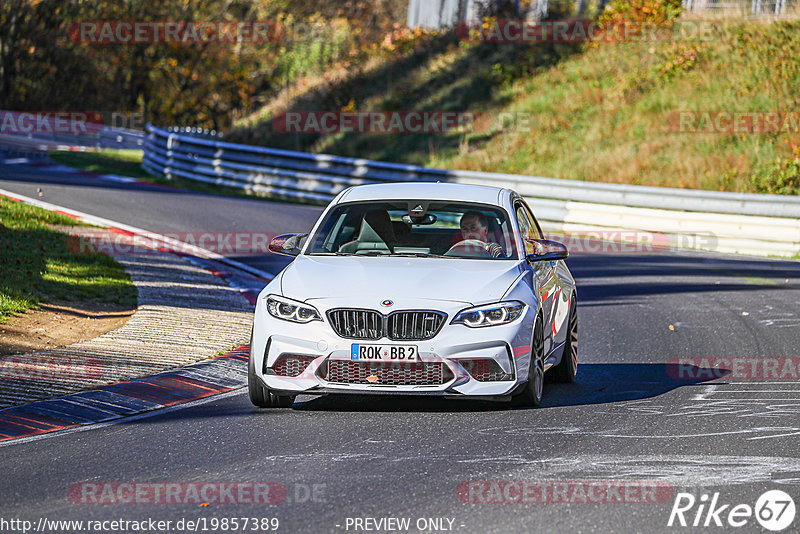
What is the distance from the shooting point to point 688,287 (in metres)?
16.7

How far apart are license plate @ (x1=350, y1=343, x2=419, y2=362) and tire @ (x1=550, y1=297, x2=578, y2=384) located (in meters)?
2.10

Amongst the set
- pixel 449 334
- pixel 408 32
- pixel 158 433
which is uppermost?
pixel 408 32

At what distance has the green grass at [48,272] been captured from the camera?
41.2 ft

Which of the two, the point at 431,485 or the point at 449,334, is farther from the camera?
the point at 449,334

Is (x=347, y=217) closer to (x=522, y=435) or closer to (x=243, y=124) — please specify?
(x=522, y=435)

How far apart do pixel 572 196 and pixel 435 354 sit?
17.3 m

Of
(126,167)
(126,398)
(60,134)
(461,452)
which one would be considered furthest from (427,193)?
(60,134)

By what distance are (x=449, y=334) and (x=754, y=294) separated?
8.90 meters

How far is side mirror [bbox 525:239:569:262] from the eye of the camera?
9.25 m

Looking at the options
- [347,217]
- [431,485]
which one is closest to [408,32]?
[347,217]

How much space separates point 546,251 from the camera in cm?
934
